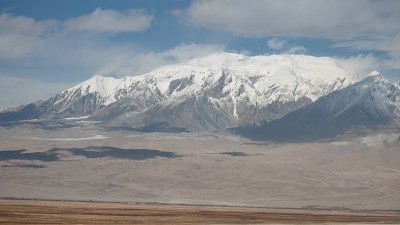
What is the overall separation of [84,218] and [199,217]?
27191mm

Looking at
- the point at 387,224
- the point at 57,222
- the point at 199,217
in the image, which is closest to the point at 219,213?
the point at 199,217

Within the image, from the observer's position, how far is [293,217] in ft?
505

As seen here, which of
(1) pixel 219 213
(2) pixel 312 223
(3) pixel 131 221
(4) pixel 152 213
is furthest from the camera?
(1) pixel 219 213

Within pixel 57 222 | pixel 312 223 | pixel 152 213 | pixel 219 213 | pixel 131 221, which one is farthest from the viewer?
pixel 219 213

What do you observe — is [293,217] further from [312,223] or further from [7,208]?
[7,208]

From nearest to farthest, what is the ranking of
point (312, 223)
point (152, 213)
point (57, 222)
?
point (57, 222) → point (312, 223) → point (152, 213)

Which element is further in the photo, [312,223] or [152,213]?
[152,213]

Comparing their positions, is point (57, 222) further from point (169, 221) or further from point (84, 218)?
point (169, 221)

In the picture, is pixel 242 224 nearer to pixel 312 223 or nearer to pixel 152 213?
pixel 312 223

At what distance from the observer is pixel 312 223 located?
135 metres

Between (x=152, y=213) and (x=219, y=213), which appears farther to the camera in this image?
(x=219, y=213)

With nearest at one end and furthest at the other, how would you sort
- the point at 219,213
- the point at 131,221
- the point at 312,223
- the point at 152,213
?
the point at 131,221 → the point at 312,223 → the point at 152,213 → the point at 219,213

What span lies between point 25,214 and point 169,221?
2742 cm

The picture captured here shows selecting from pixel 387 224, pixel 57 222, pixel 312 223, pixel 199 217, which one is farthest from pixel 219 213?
pixel 57 222
